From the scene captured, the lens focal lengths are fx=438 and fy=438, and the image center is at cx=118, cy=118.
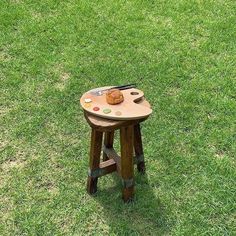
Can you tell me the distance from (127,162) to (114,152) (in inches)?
14.1

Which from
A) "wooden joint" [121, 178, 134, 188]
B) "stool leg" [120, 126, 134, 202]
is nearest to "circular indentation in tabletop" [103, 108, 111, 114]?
"stool leg" [120, 126, 134, 202]

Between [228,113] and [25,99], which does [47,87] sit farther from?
[228,113]

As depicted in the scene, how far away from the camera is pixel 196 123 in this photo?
4723 mm

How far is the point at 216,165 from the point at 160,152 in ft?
1.84

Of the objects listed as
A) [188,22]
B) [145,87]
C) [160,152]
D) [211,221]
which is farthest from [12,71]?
[211,221]

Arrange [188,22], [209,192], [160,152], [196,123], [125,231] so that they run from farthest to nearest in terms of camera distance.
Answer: [188,22]
[196,123]
[160,152]
[209,192]
[125,231]

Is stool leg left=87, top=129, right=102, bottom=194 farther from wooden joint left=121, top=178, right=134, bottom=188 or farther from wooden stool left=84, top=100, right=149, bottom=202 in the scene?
wooden joint left=121, top=178, right=134, bottom=188

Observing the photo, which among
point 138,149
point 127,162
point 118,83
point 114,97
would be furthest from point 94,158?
point 118,83

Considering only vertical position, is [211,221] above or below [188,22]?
below

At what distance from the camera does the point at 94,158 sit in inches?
147

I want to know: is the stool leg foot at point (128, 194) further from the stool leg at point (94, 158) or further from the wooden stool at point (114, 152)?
the stool leg at point (94, 158)

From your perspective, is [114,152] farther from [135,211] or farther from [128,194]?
[135,211]

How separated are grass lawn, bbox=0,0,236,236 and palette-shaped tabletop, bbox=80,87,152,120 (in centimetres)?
90

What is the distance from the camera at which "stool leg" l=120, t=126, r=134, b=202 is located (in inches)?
140
